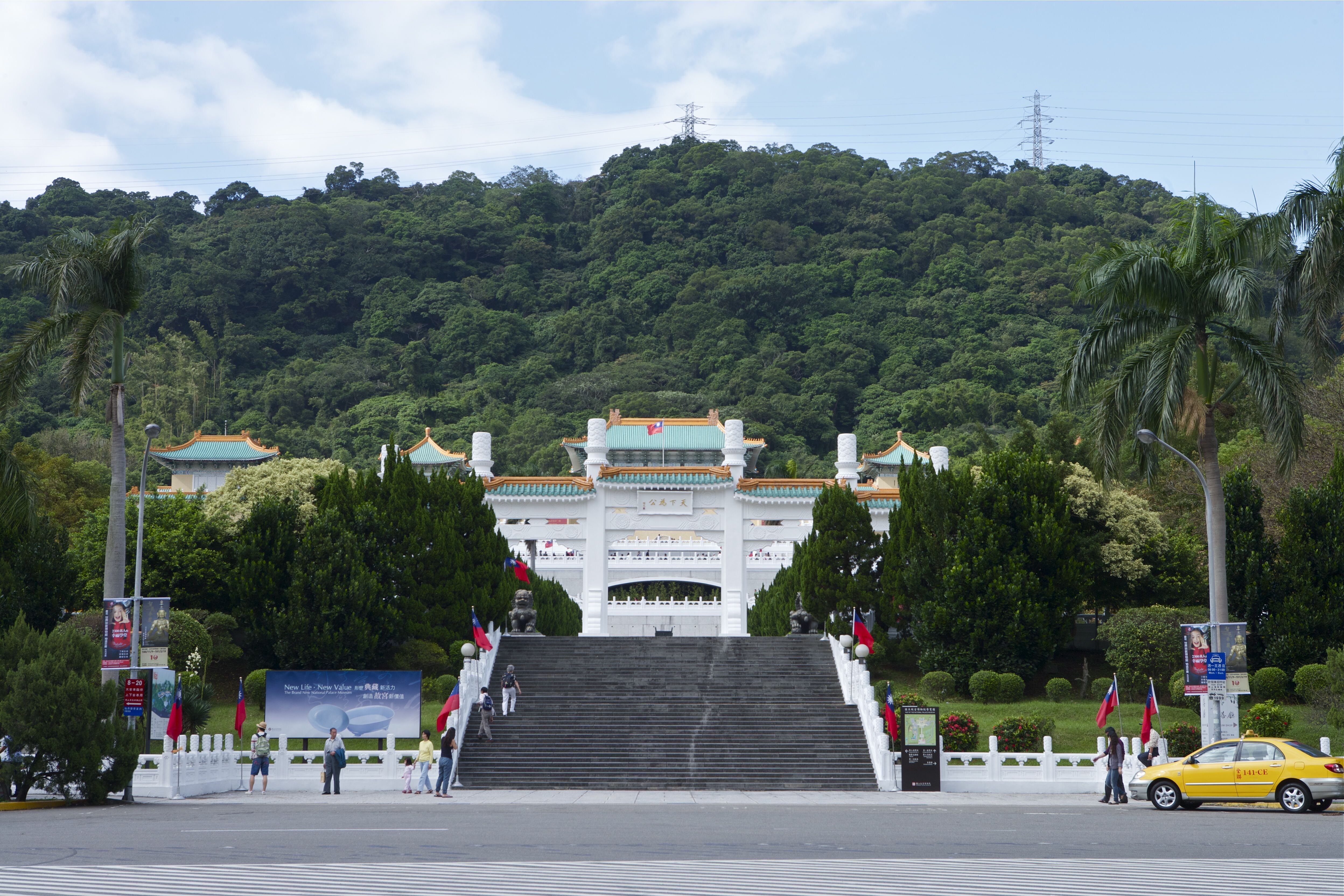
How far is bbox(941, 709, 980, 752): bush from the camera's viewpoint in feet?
88.8

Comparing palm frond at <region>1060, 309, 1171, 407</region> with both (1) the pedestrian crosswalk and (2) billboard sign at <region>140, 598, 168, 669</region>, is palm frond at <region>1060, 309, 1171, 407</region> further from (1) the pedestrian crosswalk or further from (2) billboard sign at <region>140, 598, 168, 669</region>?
(2) billboard sign at <region>140, 598, 168, 669</region>

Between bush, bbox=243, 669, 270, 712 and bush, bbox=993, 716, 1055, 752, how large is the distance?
707 inches

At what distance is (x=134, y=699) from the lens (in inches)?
893

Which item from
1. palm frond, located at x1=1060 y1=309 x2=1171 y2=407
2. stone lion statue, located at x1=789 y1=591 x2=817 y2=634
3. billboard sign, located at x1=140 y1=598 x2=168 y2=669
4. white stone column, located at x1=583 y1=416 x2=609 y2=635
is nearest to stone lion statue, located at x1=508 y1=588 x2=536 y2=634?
stone lion statue, located at x1=789 y1=591 x2=817 y2=634

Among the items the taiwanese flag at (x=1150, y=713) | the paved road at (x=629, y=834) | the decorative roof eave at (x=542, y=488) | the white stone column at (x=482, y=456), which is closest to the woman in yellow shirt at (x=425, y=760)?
the paved road at (x=629, y=834)

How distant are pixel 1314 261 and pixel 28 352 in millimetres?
24660

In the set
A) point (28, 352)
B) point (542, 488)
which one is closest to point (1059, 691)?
point (542, 488)

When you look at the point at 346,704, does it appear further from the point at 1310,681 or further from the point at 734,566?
the point at 734,566

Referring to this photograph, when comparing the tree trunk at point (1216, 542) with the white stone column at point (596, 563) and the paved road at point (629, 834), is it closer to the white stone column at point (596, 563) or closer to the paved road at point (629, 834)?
the paved road at point (629, 834)

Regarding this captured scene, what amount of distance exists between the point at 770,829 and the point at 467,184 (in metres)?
117

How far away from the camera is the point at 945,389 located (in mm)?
81312

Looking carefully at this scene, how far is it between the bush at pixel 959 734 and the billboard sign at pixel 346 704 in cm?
1121

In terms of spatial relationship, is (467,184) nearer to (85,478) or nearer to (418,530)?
(85,478)

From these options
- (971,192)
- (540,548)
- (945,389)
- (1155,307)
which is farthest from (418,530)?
(971,192)
